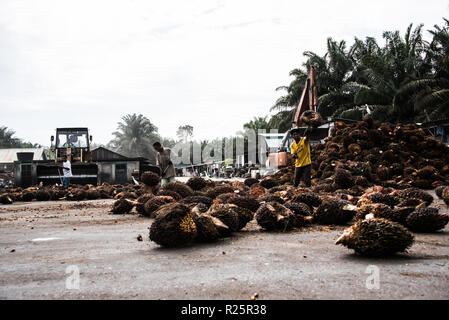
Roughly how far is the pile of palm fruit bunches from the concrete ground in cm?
18

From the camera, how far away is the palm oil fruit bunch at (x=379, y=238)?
9.75 feet

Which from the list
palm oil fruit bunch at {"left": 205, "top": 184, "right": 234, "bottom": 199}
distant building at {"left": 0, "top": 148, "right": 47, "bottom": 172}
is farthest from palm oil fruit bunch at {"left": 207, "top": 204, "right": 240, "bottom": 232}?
distant building at {"left": 0, "top": 148, "right": 47, "bottom": 172}

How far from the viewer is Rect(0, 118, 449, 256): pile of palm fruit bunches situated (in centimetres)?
357

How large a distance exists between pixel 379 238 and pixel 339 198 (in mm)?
3103

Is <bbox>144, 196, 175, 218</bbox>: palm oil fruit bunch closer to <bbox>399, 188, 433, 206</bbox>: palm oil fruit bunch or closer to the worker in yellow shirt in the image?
<bbox>399, 188, 433, 206</bbox>: palm oil fruit bunch

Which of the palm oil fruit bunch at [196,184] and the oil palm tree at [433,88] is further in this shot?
the oil palm tree at [433,88]

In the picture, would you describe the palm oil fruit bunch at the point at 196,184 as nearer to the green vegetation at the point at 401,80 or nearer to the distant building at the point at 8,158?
the green vegetation at the point at 401,80

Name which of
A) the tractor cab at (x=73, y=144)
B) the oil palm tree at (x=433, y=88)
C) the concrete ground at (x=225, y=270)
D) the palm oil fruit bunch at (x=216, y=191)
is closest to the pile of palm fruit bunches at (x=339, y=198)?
the palm oil fruit bunch at (x=216, y=191)

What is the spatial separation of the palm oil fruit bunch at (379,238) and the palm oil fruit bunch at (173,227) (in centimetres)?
156

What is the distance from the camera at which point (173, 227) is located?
11.6 feet

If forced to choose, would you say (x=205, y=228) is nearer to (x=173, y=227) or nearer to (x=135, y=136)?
(x=173, y=227)

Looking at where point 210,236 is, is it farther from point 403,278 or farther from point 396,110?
point 396,110

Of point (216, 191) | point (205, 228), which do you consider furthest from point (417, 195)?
point (205, 228)
